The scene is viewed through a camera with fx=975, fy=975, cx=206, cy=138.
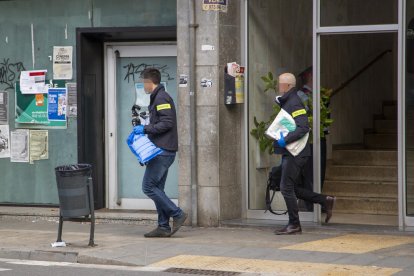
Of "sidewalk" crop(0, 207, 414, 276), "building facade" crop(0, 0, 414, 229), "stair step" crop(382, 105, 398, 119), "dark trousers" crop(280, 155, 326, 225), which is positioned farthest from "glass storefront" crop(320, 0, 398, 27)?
"stair step" crop(382, 105, 398, 119)

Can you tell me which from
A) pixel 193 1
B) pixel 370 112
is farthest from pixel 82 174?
pixel 370 112

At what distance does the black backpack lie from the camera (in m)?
12.9

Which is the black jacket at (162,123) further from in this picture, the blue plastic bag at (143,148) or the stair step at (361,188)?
the stair step at (361,188)

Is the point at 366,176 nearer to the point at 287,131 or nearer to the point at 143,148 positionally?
the point at 287,131

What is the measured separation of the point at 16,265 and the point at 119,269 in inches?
47.0

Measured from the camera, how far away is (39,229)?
13203 millimetres

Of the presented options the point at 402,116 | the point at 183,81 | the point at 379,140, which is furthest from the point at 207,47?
the point at 379,140

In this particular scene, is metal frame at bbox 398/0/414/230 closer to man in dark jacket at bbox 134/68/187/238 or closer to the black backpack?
the black backpack

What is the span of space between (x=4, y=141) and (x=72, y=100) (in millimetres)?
1370

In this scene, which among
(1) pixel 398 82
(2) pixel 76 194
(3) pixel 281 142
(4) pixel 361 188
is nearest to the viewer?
(2) pixel 76 194

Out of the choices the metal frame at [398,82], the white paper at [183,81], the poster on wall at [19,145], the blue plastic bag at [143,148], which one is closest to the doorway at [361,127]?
the metal frame at [398,82]

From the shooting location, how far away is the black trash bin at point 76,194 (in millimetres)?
11188

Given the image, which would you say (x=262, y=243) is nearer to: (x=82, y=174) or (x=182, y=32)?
(x=82, y=174)

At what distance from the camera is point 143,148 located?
38.6ft
